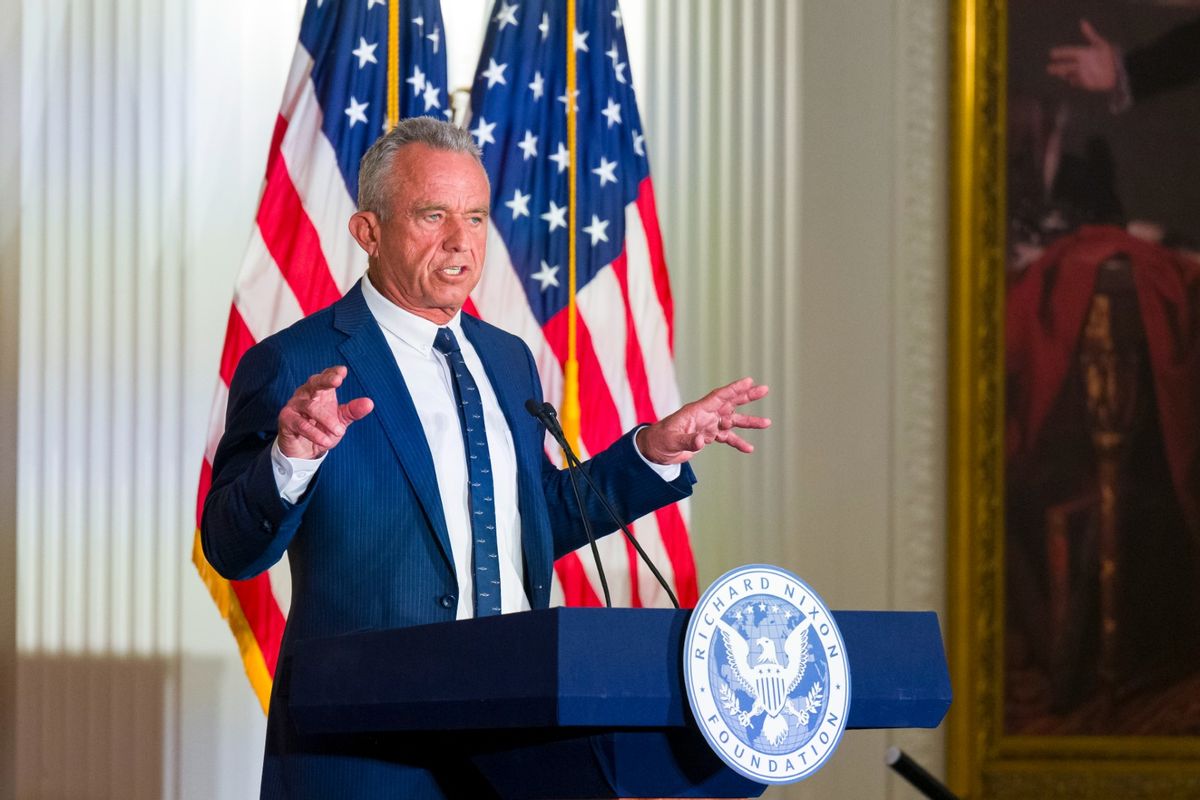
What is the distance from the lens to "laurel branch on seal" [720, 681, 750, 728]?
6.01ft

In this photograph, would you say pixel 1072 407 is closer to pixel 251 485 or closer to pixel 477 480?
pixel 477 480

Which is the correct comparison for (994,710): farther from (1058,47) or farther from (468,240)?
(468,240)

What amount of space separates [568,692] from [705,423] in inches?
34.2

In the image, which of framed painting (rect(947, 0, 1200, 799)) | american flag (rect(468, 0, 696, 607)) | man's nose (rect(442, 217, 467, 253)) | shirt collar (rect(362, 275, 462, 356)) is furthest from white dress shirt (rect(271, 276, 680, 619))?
framed painting (rect(947, 0, 1200, 799))

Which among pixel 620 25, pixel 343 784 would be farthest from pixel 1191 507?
pixel 343 784

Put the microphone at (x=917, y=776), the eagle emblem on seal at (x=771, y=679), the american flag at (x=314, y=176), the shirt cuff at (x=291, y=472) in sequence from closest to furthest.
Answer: the microphone at (x=917, y=776)
the eagle emblem on seal at (x=771, y=679)
the shirt cuff at (x=291, y=472)
the american flag at (x=314, y=176)

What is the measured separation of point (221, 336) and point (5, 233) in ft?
2.51

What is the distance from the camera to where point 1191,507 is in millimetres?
5941

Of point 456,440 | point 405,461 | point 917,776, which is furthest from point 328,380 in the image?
point 917,776

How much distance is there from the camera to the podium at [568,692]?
176 cm

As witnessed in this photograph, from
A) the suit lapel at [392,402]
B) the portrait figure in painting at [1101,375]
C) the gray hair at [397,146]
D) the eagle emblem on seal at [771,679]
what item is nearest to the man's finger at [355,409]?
the suit lapel at [392,402]

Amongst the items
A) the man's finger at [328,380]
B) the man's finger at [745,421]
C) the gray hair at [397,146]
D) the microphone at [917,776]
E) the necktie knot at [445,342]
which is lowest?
the microphone at [917,776]

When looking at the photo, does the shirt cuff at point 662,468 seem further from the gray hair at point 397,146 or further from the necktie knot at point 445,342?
the gray hair at point 397,146

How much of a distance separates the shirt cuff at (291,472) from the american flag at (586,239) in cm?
285
